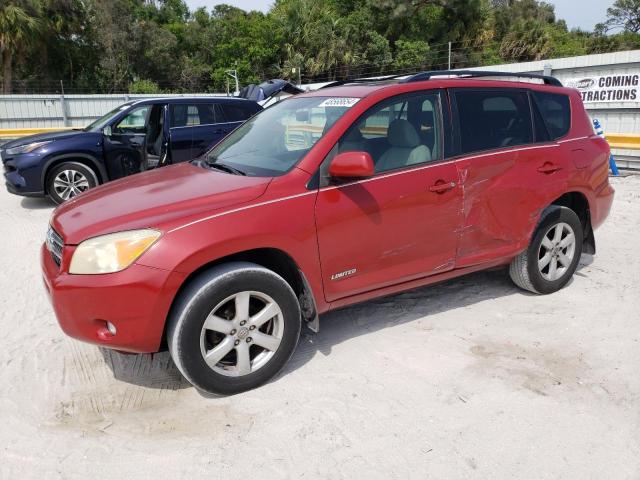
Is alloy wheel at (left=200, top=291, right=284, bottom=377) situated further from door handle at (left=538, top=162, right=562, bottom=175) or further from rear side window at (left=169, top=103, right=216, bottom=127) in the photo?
rear side window at (left=169, top=103, right=216, bottom=127)

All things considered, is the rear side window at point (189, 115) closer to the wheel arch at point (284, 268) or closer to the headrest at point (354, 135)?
the headrest at point (354, 135)

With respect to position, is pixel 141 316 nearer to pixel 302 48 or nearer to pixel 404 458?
pixel 404 458

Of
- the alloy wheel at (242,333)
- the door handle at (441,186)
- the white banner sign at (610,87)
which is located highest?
the white banner sign at (610,87)

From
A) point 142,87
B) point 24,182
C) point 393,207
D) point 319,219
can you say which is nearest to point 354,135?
point 393,207

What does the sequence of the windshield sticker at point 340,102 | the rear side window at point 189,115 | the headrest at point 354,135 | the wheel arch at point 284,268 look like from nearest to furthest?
the wheel arch at point 284,268 → the headrest at point 354,135 → the windshield sticker at point 340,102 → the rear side window at point 189,115

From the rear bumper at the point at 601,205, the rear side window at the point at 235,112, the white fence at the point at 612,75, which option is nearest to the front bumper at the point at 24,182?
the rear side window at the point at 235,112

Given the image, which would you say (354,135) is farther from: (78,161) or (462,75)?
(78,161)

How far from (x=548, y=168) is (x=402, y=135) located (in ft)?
4.29

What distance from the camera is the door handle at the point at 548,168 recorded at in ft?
13.6

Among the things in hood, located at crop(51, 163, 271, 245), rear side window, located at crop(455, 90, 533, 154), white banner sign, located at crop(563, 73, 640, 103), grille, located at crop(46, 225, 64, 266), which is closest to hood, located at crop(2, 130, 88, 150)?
hood, located at crop(51, 163, 271, 245)

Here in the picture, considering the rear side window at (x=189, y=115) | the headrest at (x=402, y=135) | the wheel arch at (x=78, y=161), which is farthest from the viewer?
the rear side window at (x=189, y=115)

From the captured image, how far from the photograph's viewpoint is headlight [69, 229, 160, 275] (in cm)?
277

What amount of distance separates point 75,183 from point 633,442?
25.4 feet

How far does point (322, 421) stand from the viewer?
9.45 ft
